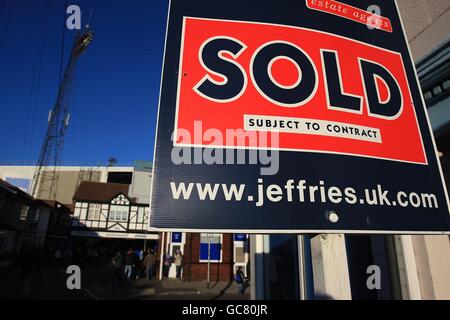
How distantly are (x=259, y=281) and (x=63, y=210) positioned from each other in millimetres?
38704

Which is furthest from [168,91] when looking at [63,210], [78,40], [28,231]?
[78,40]

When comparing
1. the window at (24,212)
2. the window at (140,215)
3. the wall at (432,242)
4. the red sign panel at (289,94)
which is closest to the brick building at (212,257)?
the wall at (432,242)

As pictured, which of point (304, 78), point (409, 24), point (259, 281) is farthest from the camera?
point (259, 281)

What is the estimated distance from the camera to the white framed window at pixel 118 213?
34.2m

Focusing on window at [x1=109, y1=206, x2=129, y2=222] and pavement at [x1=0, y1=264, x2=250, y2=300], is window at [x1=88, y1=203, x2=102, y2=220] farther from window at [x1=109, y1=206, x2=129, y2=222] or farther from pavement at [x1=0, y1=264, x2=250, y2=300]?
pavement at [x1=0, y1=264, x2=250, y2=300]

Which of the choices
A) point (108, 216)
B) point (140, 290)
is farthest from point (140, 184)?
point (108, 216)

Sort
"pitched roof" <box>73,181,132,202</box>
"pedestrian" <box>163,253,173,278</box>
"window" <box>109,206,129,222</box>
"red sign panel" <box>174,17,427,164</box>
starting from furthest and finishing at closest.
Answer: "pitched roof" <box>73,181,132,202</box>
"window" <box>109,206,129,222</box>
"pedestrian" <box>163,253,173,278</box>
"red sign panel" <box>174,17,427,164</box>

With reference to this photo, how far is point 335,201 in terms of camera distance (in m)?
1.24

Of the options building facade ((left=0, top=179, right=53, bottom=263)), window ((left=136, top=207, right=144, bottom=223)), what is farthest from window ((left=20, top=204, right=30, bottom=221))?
window ((left=136, top=207, right=144, bottom=223))

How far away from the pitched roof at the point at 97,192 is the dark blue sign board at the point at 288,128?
1435 inches

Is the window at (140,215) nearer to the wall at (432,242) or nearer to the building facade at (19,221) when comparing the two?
the building facade at (19,221)

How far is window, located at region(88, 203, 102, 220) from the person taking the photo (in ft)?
112

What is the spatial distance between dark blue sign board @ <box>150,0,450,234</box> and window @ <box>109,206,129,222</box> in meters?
35.7

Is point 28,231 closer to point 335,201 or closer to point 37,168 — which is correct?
point 37,168
